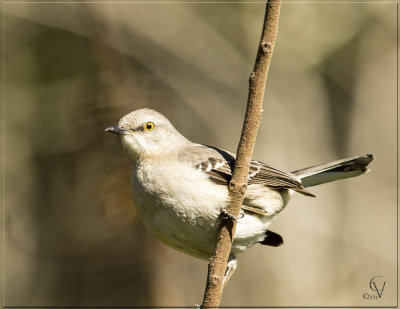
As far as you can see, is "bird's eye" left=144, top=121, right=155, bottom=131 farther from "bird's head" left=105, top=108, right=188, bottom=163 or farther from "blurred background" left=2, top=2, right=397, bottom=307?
"blurred background" left=2, top=2, right=397, bottom=307

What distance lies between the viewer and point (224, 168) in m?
4.61

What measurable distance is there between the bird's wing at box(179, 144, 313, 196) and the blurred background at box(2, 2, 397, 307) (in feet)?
9.30

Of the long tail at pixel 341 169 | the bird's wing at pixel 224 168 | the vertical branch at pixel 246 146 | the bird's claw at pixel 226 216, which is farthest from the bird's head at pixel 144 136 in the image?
the long tail at pixel 341 169

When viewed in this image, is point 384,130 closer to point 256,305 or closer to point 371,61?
point 371,61

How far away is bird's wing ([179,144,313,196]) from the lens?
4566 millimetres

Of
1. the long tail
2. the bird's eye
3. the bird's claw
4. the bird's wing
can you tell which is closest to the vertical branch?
the bird's claw

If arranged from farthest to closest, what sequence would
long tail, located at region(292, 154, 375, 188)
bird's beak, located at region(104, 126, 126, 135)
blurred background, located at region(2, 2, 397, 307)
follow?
1. blurred background, located at region(2, 2, 397, 307)
2. long tail, located at region(292, 154, 375, 188)
3. bird's beak, located at region(104, 126, 126, 135)

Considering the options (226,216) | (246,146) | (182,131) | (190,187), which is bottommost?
(226,216)

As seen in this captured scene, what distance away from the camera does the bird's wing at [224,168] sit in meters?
4.57

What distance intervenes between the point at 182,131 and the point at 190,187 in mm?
4227

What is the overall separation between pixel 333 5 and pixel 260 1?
1.51 metres

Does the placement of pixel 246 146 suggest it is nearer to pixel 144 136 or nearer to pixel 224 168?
pixel 224 168

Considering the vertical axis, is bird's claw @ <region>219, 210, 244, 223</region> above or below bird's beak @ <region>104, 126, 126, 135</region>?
below

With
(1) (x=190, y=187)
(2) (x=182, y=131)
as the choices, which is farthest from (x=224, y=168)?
(2) (x=182, y=131)
